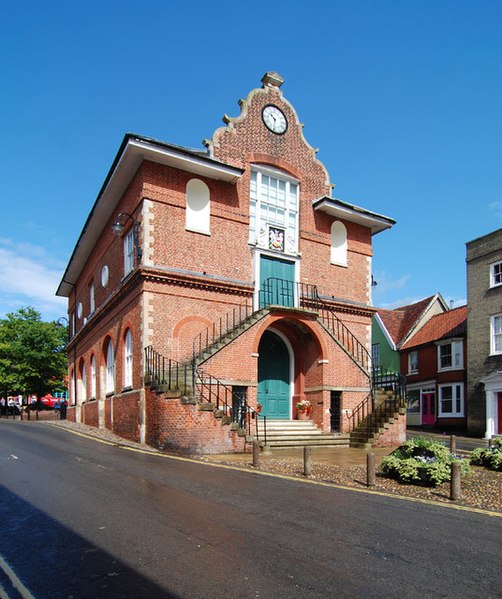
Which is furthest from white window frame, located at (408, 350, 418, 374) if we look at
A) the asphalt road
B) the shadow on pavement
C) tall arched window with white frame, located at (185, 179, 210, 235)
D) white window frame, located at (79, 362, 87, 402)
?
the shadow on pavement

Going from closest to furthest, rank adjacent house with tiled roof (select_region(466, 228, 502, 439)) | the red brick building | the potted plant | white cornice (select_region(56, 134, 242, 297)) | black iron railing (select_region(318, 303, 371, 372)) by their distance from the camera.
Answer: the red brick building, white cornice (select_region(56, 134, 242, 297)), the potted plant, black iron railing (select_region(318, 303, 371, 372)), adjacent house with tiled roof (select_region(466, 228, 502, 439))

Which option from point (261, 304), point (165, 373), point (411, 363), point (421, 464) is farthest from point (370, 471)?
point (411, 363)

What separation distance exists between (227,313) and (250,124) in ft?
25.4

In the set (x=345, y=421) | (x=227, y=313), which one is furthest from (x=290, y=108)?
(x=345, y=421)

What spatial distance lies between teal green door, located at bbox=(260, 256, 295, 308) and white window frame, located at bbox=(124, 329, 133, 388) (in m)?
5.17

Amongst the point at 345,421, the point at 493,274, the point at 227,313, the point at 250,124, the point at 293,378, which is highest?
the point at 250,124

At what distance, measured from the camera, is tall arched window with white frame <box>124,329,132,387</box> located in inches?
768

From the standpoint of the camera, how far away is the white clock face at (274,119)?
21.8 meters

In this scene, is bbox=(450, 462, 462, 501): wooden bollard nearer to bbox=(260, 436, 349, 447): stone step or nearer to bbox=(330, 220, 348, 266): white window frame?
bbox=(260, 436, 349, 447): stone step

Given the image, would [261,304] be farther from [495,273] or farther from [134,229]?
[495,273]

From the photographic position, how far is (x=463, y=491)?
9906 millimetres

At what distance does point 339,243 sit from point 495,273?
12157 millimetres

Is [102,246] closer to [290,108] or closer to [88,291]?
[88,291]

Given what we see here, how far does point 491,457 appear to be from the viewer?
13008 millimetres
